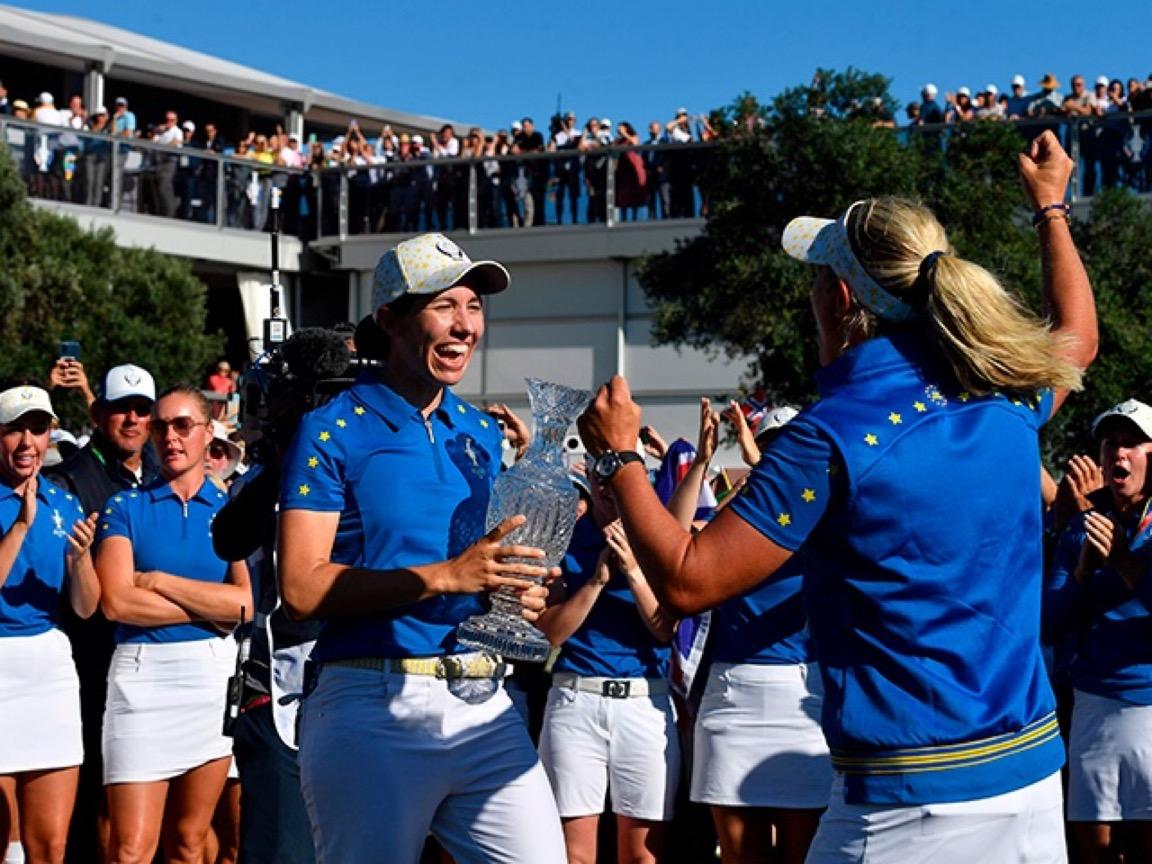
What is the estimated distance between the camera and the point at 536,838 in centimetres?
460

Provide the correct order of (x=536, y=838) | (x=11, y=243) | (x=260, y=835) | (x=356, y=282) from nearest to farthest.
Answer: (x=536, y=838) < (x=260, y=835) < (x=11, y=243) < (x=356, y=282)

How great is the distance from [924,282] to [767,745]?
4027mm

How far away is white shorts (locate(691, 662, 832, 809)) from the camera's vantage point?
7355 millimetres

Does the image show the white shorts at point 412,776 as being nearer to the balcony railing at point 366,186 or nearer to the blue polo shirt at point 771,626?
the blue polo shirt at point 771,626

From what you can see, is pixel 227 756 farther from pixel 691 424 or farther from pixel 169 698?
pixel 691 424

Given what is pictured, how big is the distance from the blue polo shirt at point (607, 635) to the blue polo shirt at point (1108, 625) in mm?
1796

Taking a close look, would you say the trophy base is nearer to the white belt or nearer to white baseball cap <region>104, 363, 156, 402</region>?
the white belt

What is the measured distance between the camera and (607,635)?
750cm

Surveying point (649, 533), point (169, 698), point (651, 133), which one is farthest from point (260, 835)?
point (651, 133)

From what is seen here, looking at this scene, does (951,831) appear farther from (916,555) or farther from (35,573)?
(35,573)

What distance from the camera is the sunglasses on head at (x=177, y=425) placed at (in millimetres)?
7738

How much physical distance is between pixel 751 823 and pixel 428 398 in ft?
11.0

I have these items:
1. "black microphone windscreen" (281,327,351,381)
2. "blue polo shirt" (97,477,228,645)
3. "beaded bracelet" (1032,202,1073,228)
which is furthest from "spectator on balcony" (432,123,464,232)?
"beaded bracelet" (1032,202,1073,228)

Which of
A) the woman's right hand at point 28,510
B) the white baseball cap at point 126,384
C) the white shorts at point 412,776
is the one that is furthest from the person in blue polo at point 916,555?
the white baseball cap at point 126,384
